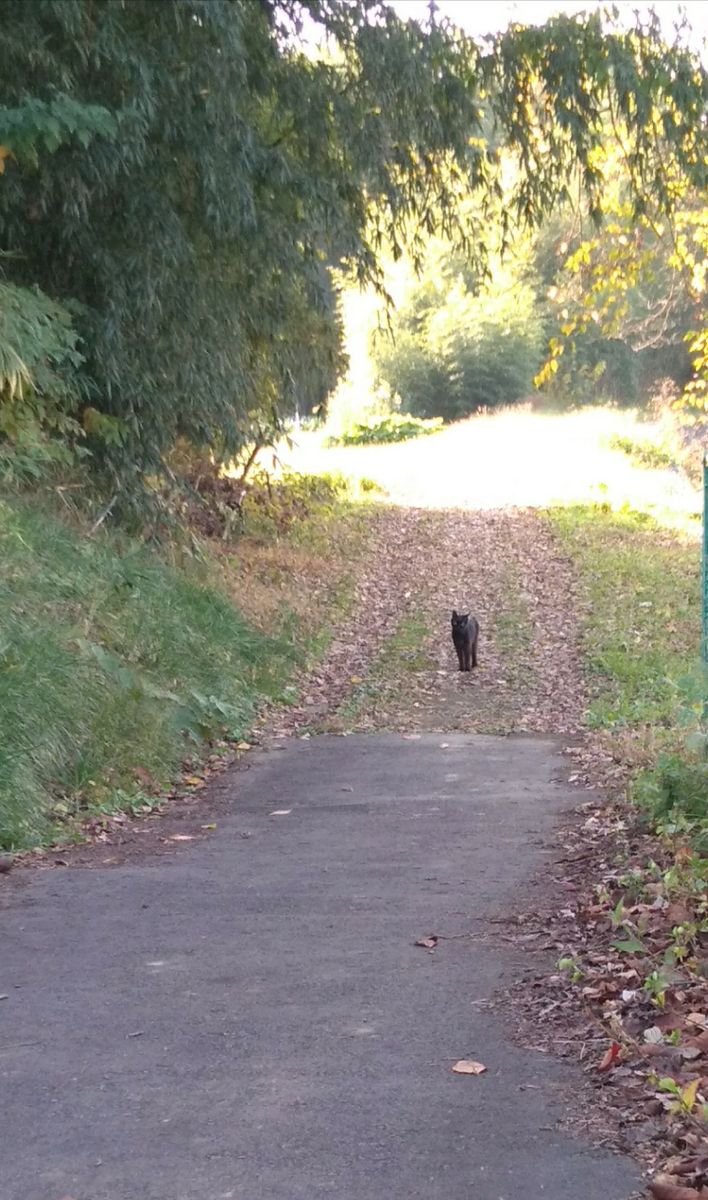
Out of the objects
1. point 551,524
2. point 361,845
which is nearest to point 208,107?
point 361,845

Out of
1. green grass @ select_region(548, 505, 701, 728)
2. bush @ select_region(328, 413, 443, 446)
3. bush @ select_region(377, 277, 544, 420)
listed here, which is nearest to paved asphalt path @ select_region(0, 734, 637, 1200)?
green grass @ select_region(548, 505, 701, 728)

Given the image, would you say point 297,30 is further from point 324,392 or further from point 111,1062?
point 111,1062

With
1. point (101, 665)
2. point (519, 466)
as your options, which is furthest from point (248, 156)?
point (519, 466)

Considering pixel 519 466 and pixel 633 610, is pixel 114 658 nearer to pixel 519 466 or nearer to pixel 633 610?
pixel 633 610

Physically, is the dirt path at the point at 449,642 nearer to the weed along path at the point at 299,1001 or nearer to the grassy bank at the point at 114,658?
the grassy bank at the point at 114,658

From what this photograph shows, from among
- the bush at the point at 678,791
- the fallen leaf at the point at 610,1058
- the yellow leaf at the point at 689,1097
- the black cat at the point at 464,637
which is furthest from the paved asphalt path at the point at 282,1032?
the black cat at the point at 464,637

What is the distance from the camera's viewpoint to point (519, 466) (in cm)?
3412

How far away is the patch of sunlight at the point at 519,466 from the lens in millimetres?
28938

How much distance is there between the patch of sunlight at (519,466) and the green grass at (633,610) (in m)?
1.60

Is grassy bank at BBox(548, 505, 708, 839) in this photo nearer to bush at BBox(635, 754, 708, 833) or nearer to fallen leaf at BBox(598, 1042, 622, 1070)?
bush at BBox(635, 754, 708, 833)

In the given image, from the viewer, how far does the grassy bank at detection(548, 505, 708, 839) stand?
7.31 meters

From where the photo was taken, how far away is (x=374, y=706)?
530 inches

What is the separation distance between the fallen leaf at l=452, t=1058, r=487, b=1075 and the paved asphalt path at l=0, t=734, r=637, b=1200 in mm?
32

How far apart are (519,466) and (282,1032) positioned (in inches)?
1190
